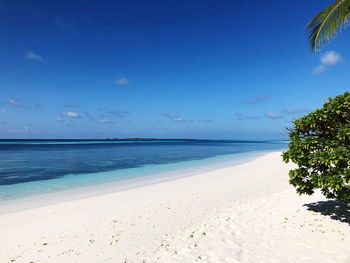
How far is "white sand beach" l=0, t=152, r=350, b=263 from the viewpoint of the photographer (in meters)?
5.43

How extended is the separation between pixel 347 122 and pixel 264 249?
11.7ft

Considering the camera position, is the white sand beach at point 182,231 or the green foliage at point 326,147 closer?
the white sand beach at point 182,231

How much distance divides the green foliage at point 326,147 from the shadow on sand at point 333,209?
105 centimetres

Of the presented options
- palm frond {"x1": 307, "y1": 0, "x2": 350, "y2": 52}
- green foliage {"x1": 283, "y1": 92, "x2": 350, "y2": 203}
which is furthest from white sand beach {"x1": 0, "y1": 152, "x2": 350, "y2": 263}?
palm frond {"x1": 307, "y1": 0, "x2": 350, "y2": 52}

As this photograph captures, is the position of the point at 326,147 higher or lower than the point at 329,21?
lower

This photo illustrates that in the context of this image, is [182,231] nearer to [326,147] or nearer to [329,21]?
[326,147]

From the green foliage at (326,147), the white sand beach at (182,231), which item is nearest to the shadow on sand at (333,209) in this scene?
the white sand beach at (182,231)

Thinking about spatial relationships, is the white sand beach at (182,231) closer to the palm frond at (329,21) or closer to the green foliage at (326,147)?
the green foliage at (326,147)

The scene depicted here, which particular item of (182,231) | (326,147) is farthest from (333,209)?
(182,231)

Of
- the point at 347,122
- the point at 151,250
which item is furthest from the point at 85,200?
the point at 347,122

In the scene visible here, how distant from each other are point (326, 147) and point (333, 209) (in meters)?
2.61

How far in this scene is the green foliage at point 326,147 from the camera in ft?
19.0

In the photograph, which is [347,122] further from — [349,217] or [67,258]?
[67,258]

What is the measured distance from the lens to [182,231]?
7.03 m
